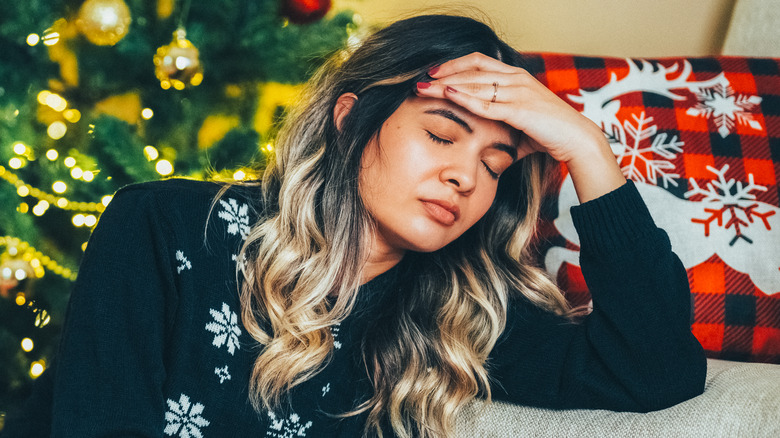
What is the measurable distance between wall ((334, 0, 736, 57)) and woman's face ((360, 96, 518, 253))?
3.02 ft

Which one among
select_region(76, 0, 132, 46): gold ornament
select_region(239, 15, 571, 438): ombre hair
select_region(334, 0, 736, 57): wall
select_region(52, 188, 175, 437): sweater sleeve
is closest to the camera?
select_region(52, 188, 175, 437): sweater sleeve

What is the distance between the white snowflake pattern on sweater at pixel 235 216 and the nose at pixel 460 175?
37cm

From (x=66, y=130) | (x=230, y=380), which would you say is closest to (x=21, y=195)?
(x=66, y=130)

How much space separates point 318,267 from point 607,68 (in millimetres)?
767

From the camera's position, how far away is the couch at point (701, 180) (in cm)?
115

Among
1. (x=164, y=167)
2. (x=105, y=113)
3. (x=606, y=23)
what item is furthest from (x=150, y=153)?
(x=606, y=23)

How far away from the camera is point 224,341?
0.99 metres

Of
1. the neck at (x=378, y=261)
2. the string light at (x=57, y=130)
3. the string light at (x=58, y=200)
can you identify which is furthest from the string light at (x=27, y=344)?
the neck at (x=378, y=261)

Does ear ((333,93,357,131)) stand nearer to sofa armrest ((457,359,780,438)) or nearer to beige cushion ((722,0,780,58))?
sofa armrest ((457,359,780,438))

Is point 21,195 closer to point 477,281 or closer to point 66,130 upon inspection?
point 66,130

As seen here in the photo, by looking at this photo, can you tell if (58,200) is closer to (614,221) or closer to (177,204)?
(177,204)

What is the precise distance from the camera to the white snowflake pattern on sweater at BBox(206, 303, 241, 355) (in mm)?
979

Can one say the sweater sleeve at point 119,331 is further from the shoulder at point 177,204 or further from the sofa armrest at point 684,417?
the sofa armrest at point 684,417

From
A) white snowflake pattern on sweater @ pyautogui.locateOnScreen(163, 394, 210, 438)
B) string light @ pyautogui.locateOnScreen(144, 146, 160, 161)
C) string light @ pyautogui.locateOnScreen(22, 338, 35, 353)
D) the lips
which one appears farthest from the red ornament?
string light @ pyautogui.locateOnScreen(22, 338, 35, 353)
